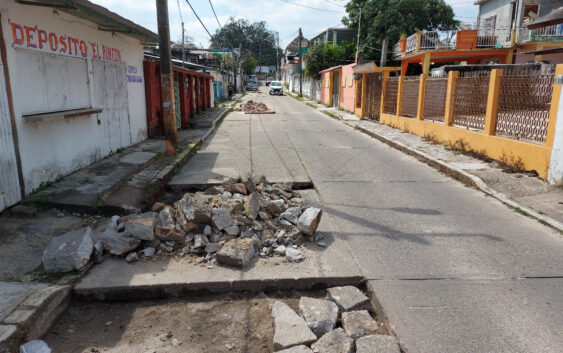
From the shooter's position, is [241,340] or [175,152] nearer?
[241,340]

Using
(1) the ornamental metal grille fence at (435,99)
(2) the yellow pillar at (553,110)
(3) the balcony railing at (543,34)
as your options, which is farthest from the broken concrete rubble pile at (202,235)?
(3) the balcony railing at (543,34)

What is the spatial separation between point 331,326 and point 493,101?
8054mm

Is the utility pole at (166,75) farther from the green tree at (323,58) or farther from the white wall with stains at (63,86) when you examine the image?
the green tree at (323,58)

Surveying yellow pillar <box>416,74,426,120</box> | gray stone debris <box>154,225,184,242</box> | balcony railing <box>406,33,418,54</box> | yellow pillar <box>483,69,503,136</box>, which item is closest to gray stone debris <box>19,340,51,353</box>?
gray stone debris <box>154,225,184,242</box>

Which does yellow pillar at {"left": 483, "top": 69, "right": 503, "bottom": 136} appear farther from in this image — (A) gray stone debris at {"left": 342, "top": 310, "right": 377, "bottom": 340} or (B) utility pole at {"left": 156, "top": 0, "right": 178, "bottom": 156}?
(A) gray stone debris at {"left": 342, "top": 310, "right": 377, "bottom": 340}

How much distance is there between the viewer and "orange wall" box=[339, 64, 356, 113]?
24.6 m

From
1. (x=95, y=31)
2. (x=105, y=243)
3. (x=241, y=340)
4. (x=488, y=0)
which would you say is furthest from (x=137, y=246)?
(x=488, y=0)

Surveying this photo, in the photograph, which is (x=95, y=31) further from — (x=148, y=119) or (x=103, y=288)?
(x=103, y=288)

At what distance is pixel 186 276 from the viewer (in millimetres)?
4164

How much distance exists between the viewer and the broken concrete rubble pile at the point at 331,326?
3.08 m

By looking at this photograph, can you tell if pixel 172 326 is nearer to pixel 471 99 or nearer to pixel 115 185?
pixel 115 185

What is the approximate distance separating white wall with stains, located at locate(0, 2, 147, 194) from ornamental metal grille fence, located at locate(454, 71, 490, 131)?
30.0 ft

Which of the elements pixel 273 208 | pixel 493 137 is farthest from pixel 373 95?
pixel 273 208

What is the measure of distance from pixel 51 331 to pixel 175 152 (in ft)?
22.4
